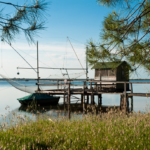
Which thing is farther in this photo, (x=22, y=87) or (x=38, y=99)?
(x=22, y=87)

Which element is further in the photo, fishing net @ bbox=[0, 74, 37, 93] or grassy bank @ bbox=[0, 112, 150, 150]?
fishing net @ bbox=[0, 74, 37, 93]

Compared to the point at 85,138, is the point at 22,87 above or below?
above

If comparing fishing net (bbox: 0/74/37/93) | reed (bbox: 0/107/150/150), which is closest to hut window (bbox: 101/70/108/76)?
fishing net (bbox: 0/74/37/93)

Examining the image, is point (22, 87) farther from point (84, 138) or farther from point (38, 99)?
point (84, 138)

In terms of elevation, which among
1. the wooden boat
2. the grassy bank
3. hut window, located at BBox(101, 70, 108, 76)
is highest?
hut window, located at BBox(101, 70, 108, 76)

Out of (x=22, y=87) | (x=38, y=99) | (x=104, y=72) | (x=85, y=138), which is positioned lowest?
(x=38, y=99)

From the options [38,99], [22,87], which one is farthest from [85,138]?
[22,87]

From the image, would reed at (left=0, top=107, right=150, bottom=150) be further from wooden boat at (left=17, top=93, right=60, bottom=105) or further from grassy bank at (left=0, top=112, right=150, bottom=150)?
wooden boat at (left=17, top=93, right=60, bottom=105)

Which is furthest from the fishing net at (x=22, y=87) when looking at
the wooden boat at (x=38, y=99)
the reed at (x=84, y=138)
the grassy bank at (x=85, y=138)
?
the grassy bank at (x=85, y=138)

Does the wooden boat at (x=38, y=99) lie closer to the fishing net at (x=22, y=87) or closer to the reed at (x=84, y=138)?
the fishing net at (x=22, y=87)

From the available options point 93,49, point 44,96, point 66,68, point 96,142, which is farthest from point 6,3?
point 66,68

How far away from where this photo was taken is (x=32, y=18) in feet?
15.6

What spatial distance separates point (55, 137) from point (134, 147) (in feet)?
6.42

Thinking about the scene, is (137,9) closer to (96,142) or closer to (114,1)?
(114,1)
